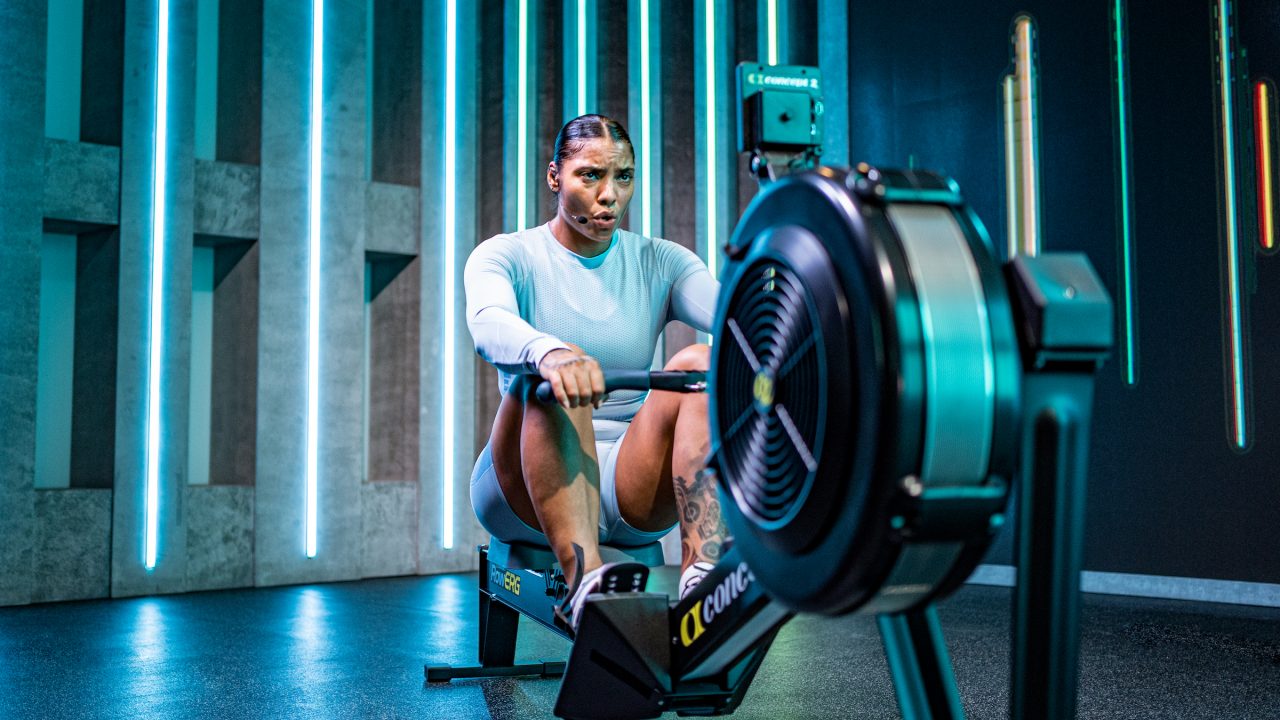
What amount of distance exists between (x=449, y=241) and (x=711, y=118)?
135 cm

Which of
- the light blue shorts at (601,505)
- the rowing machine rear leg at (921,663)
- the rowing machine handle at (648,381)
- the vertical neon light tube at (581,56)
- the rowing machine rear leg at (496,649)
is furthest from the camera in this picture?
the vertical neon light tube at (581,56)

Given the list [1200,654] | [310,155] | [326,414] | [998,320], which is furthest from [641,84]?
[998,320]

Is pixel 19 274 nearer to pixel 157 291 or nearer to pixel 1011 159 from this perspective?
pixel 157 291

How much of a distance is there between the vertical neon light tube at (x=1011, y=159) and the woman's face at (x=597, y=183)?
9.14ft

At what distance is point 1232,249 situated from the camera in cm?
386

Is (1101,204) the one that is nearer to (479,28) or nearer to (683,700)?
(479,28)

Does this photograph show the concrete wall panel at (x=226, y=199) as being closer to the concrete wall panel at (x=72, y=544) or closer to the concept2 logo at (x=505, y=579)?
the concrete wall panel at (x=72, y=544)

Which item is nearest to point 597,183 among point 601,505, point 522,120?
point 601,505

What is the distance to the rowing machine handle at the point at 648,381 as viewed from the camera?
1543 mm

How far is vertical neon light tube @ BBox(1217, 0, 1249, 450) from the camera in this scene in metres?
3.85

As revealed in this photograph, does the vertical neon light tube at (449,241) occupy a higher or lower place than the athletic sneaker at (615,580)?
higher

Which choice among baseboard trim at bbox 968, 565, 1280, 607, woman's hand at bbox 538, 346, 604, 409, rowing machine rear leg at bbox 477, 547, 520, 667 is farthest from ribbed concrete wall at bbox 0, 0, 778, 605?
woman's hand at bbox 538, 346, 604, 409

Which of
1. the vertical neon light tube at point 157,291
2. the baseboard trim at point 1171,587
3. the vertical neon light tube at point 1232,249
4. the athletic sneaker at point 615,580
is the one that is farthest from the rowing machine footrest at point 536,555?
the vertical neon light tube at point 1232,249

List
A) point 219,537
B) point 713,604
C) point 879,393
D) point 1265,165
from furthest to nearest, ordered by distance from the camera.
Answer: point 219,537 → point 1265,165 → point 713,604 → point 879,393
